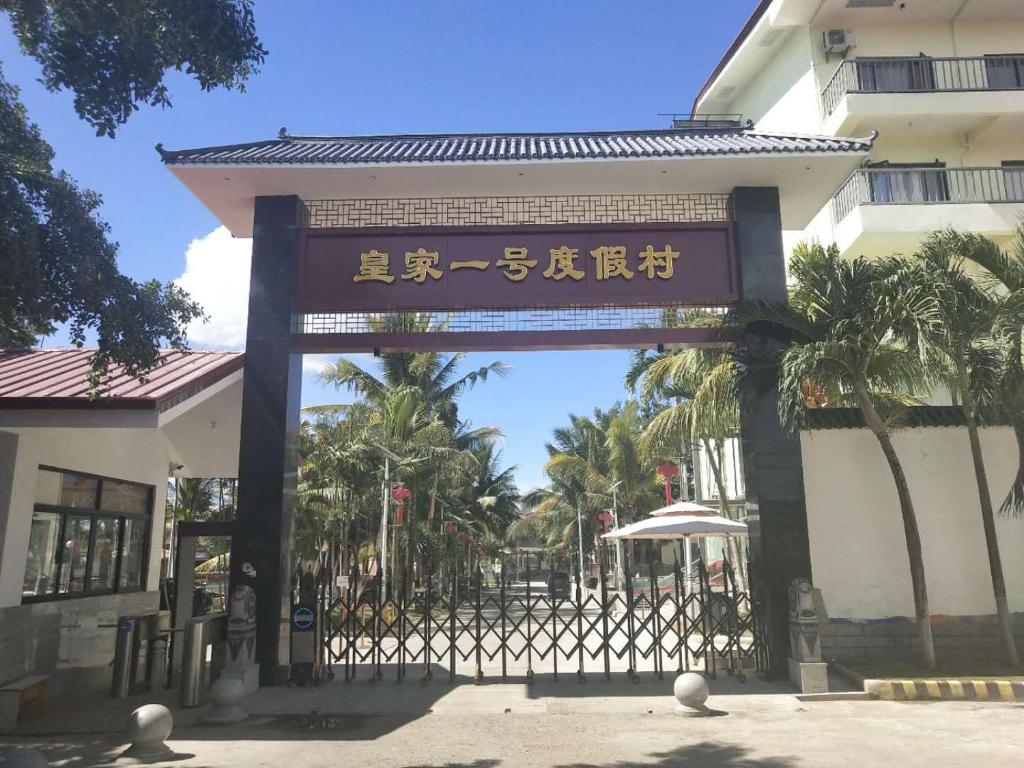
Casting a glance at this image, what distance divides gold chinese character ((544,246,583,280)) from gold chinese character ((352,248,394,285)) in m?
2.07

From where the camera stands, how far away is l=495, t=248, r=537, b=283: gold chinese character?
33.8 ft

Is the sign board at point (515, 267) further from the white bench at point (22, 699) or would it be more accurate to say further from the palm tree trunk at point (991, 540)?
the white bench at point (22, 699)

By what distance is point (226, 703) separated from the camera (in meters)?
7.64

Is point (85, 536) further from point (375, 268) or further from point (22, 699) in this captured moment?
point (375, 268)

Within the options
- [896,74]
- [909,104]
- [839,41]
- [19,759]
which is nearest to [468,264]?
[19,759]

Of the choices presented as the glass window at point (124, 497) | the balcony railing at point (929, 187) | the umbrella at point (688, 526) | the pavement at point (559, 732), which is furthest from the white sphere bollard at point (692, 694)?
the balcony railing at point (929, 187)

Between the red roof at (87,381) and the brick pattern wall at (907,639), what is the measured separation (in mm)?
7917

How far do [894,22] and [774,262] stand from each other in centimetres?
1257

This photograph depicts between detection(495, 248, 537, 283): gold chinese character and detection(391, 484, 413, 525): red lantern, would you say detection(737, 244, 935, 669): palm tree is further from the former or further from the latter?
detection(391, 484, 413, 525): red lantern

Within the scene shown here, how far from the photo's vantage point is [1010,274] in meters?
9.26

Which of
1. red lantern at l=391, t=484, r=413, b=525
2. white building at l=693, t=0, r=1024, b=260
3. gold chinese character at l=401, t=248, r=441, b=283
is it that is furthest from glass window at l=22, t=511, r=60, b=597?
white building at l=693, t=0, r=1024, b=260

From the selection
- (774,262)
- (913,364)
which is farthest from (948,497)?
(774,262)

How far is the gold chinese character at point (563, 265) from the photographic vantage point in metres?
10.3

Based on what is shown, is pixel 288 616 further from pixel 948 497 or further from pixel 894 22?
pixel 894 22
